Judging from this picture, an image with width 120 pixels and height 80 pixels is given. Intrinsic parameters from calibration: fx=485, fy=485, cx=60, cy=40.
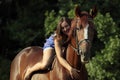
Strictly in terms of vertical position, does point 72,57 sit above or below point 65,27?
below

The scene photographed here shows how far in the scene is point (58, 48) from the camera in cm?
700

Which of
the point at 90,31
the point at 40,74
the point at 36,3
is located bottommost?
the point at 40,74

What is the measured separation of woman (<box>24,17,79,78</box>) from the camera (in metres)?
6.83

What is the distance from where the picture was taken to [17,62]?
339 inches

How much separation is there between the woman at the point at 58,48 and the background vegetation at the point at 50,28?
3078 millimetres

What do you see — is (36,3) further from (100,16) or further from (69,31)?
(69,31)

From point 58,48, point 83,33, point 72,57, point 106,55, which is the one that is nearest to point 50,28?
point 106,55

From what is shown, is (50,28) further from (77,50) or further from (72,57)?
(77,50)

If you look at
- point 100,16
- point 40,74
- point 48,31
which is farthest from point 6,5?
point 40,74

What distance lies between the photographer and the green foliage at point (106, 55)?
10.4 m

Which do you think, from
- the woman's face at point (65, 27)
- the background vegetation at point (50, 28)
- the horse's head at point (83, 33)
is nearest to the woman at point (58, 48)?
the woman's face at point (65, 27)

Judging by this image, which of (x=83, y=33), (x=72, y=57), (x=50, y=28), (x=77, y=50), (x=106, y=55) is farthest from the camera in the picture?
(x=50, y=28)

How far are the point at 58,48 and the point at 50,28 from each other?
4.37m

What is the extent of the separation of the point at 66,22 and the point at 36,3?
6.38 metres
